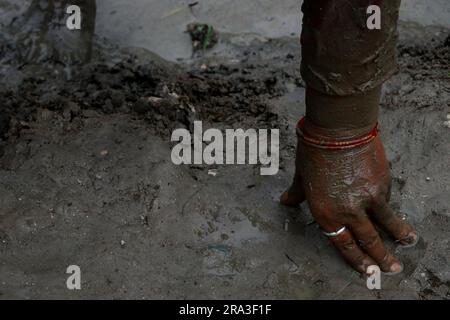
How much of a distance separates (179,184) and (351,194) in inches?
30.7

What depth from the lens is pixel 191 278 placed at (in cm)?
255

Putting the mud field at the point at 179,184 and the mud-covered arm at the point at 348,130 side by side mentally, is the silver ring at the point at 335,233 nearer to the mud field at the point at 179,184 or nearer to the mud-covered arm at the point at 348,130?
the mud-covered arm at the point at 348,130

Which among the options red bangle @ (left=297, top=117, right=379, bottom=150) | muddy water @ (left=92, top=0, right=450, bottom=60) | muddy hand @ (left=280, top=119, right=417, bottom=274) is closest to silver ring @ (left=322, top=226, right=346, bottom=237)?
muddy hand @ (left=280, top=119, right=417, bottom=274)

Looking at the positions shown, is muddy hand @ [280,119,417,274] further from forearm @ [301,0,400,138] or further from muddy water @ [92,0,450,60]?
muddy water @ [92,0,450,60]

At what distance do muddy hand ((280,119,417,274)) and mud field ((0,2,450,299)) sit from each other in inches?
4.6

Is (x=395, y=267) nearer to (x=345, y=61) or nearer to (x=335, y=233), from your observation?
(x=335, y=233)

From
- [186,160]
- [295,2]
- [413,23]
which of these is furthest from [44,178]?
[413,23]

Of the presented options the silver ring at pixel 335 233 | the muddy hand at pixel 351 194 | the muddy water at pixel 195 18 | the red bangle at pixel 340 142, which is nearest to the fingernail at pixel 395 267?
the muddy hand at pixel 351 194

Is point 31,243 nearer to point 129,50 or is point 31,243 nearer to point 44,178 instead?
point 44,178

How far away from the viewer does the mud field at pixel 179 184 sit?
2545mm

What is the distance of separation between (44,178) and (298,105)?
1.22 metres

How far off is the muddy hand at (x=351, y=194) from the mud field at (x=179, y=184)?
12 centimetres

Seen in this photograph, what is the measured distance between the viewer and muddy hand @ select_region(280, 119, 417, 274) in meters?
2.39

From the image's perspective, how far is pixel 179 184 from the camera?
289 cm
